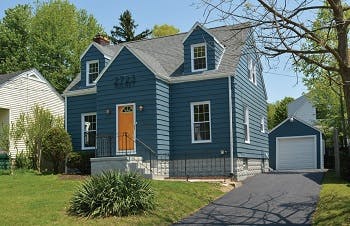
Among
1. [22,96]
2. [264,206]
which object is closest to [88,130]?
[22,96]

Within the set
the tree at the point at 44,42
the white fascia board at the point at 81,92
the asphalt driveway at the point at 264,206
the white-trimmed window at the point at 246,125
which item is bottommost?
the asphalt driveway at the point at 264,206

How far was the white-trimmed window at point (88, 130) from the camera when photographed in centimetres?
2291

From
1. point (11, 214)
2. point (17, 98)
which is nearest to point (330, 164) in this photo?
point (17, 98)

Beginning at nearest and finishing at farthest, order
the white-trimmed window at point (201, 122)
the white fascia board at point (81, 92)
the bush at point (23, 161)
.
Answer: the white-trimmed window at point (201, 122)
the white fascia board at point (81, 92)
the bush at point (23, 161)

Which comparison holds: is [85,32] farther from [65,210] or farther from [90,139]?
[65,210]

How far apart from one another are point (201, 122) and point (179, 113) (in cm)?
119

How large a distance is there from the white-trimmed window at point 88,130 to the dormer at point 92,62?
1.66m

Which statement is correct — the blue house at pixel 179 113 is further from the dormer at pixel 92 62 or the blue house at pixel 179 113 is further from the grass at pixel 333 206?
the grass at pixel 333 206

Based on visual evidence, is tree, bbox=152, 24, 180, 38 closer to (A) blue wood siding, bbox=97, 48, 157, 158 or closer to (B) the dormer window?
(B) the dormer window

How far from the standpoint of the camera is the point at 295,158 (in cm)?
2997

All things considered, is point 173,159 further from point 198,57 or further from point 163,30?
point 163,30

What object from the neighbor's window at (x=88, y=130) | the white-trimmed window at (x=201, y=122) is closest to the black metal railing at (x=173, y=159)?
the white-trimmed window at (x=201, y=122)

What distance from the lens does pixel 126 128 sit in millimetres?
20250

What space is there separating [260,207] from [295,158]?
18380 mm
